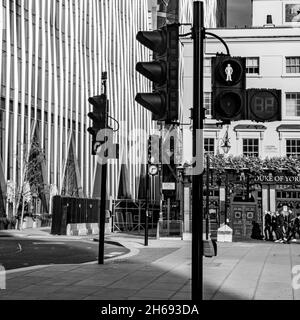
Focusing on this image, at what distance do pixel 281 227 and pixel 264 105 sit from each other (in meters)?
21.6

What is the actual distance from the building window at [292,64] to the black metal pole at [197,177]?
30.7 metres

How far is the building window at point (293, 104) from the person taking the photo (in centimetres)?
3538

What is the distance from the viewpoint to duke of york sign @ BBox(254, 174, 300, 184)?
3159 centimetres

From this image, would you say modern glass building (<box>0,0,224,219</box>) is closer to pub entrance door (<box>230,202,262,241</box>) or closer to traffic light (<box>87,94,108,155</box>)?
pub entrance door (<box>230,202,262,241</box>)

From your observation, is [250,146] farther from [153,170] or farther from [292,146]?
[153,170]

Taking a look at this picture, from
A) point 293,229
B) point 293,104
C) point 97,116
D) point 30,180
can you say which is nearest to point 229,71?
point 97,116

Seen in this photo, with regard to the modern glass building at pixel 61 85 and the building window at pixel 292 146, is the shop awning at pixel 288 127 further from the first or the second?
the modern glass building at pixel 61 85

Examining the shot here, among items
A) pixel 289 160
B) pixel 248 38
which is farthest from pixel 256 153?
pixel 248 38

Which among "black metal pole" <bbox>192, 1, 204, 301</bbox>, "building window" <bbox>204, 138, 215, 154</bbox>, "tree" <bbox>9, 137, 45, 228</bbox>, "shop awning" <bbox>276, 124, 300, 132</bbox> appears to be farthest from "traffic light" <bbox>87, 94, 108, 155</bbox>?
"tree" <bbox>9, 137, 45, 228</bbox>

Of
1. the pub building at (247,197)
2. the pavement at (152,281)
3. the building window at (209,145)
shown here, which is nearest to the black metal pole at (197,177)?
the pavement at (152,281)

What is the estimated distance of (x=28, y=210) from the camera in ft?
145

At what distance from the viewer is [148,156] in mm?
29359

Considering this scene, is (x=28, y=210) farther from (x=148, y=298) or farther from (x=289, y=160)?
(x=148, y=298)
